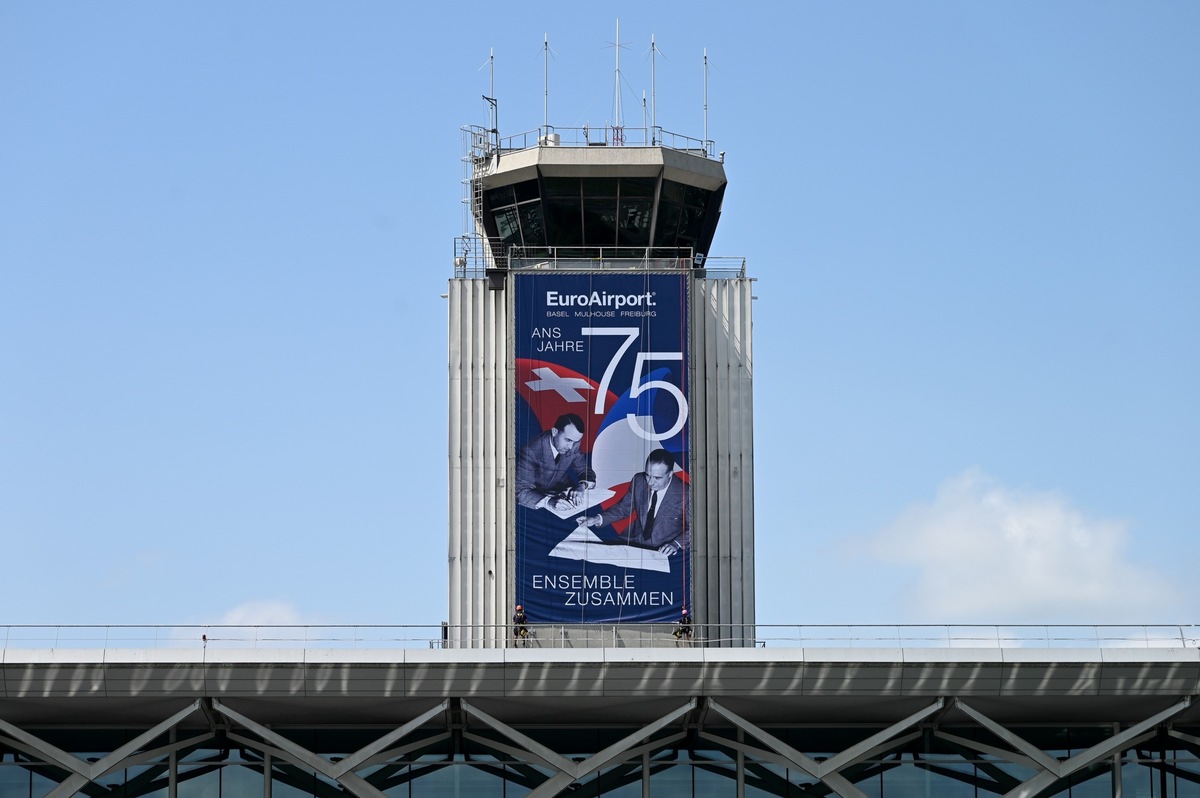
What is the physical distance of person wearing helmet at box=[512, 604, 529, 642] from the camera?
65938 millimetres

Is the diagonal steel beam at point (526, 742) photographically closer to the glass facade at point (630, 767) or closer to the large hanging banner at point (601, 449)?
the glass facade at point (630, 767)

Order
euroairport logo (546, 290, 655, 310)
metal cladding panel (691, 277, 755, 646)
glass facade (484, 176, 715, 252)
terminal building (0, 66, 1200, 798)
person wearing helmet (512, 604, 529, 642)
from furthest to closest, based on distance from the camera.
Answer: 1. glass facade (484, 176, 715, 252)
2. euroairport logo (546, 290, 655, 310)
3. metal cladding panel (691, 277, 755, 646)
4. person wearing helmet (512, 604, 529, 642)
5. terminal building (0, 66, 1200, 798)

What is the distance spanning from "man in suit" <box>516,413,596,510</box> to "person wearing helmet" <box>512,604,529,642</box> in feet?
11.9

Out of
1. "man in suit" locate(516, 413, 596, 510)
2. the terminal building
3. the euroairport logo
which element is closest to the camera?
the terminal building

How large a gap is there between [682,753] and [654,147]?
1020 inches

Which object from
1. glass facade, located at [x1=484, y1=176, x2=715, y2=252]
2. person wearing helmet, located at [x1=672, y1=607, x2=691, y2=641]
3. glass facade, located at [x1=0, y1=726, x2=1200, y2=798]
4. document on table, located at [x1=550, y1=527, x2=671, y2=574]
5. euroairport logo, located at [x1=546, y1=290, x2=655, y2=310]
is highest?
glass facade, located at [x1=484, y1=176, x2=715, y2=252]

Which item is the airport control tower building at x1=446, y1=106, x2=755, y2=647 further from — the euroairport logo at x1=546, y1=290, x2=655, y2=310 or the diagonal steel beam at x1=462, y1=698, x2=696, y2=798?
the diagonal steel beam at x1=462, y1=698, x2=696, y2=798

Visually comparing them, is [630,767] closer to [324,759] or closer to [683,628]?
[324,759]

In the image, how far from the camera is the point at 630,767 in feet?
176

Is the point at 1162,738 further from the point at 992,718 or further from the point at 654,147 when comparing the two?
the point at 654,147

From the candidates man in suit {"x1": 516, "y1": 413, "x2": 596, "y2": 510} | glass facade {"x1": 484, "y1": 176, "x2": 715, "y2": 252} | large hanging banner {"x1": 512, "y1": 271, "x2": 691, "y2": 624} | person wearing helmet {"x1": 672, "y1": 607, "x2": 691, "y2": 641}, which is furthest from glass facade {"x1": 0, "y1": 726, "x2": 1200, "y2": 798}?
glass facade {"x1": 484, "y1": 176, "x2": 715, "y2": 252}

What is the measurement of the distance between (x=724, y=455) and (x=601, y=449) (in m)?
4.76

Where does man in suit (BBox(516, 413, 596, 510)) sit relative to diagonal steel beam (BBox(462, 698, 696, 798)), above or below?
above

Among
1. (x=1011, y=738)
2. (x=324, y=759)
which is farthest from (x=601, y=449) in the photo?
(x=1011, y=738)
